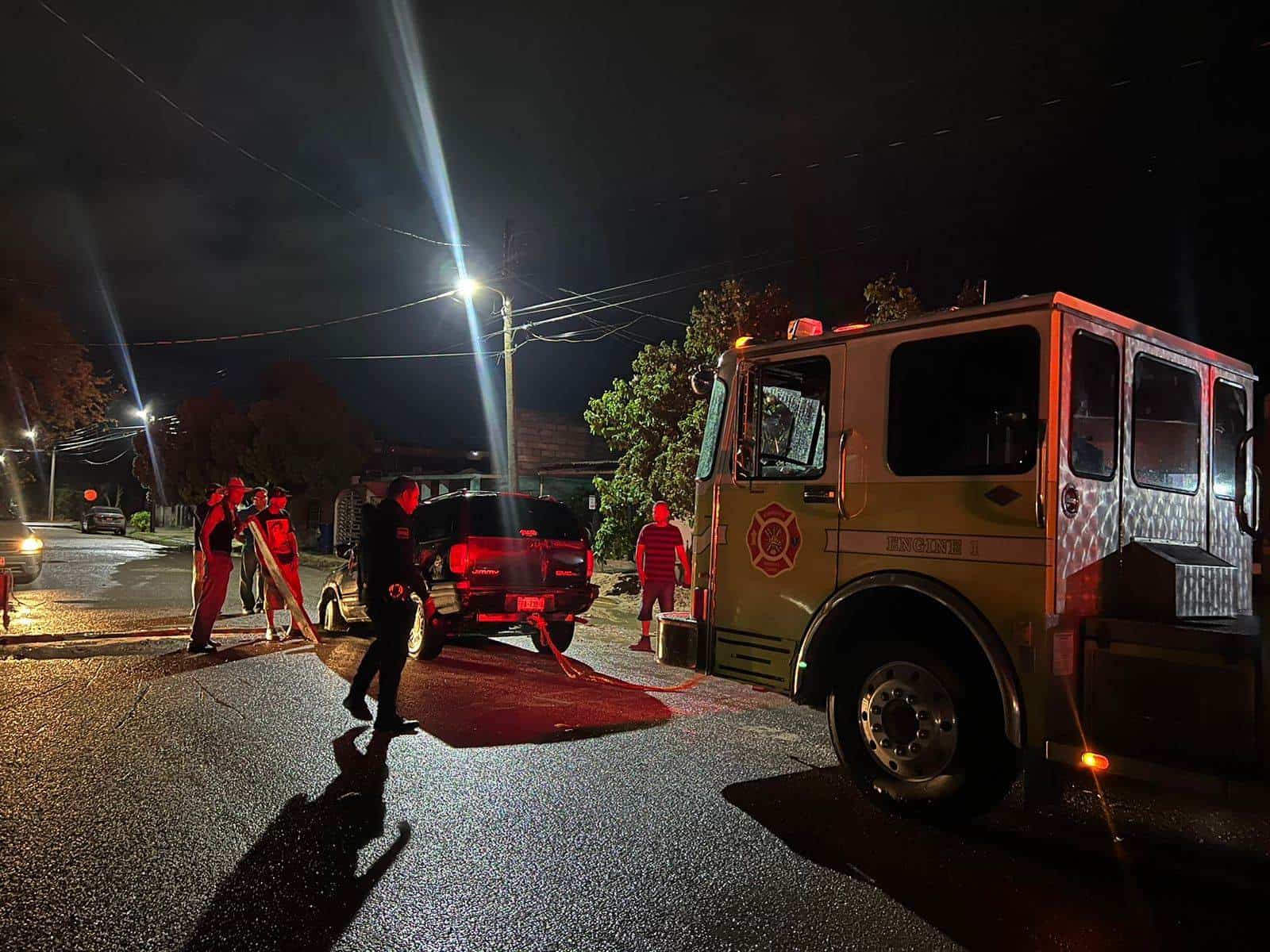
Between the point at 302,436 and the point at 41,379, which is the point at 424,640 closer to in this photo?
the point at 41,379

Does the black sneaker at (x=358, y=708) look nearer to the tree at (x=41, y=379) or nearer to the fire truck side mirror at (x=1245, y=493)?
the fire truck side mirror at (x=1245, y=493)

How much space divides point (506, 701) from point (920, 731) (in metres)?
3.87

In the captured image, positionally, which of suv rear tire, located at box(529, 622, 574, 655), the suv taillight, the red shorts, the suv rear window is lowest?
suv rear tire, located at box(529, 622, 574, 655)

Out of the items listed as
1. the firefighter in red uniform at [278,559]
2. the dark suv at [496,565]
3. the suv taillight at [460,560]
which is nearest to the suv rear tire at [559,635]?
the dark suv at [496,565]

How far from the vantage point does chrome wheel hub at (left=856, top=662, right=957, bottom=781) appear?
4805mm

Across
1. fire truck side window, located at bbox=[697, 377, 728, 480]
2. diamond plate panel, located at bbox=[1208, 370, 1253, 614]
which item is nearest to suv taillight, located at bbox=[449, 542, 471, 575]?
fire truck side window, located at bbox=[697, 377, 728, 480]

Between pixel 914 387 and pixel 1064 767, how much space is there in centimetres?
201

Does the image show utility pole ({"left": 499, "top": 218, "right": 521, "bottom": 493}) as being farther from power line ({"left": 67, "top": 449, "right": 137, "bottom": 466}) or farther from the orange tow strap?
power line ({"left": 67, "top": 449, "right": 137, "bottom": 466})

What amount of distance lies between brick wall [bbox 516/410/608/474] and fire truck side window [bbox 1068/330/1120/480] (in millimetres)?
28294

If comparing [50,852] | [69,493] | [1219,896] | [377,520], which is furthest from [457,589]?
[69,493]

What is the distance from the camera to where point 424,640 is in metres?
9.68

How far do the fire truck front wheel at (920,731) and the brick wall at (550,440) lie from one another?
2779cm

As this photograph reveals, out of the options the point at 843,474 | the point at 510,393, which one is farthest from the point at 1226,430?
the point at 510,393

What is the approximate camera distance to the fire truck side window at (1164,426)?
4.97 metres
